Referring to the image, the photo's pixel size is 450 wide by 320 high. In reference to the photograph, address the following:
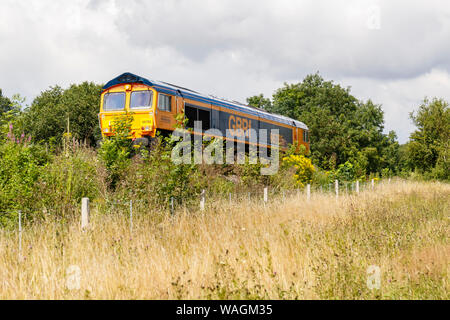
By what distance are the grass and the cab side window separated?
7212 mm

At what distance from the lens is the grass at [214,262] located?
4914 millimetres

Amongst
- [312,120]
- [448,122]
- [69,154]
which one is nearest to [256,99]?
[312,120]

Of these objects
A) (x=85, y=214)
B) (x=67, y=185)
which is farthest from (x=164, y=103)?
(x=85, y=214)

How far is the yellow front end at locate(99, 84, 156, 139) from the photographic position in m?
15.1

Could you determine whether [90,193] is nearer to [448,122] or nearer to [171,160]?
[171,160]

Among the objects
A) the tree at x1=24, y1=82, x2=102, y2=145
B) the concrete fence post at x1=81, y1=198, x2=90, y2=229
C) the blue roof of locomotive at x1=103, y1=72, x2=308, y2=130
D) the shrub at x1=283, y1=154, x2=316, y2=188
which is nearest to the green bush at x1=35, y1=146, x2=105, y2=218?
the concrete fence post at x1=81, y1=198, x2=90, y2=229

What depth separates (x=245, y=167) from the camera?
53.2ft

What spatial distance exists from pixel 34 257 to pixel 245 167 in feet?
35.5

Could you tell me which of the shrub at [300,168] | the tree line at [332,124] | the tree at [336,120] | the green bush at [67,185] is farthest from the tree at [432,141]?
the green bush at [67,185]

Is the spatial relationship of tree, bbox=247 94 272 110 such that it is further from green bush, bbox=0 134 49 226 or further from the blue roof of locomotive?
green bush, bbox=0 134 49 226

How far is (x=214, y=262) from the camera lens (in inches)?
223

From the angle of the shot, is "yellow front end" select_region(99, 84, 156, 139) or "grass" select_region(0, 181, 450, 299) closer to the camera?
"grass" select_region(0, 181, 450, 299)

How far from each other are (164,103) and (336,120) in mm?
33808

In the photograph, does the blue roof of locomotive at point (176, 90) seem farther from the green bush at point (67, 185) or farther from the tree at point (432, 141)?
the tree at point (432, 141)
